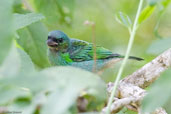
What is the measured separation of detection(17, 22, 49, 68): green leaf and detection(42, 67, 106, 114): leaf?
2.40m

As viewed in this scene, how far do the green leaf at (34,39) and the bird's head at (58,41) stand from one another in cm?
61

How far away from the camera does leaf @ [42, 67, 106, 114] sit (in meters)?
1.24

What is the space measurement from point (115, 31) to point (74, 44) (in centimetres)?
261

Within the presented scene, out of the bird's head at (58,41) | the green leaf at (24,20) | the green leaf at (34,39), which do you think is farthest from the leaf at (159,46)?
the bird's head at (58,41)

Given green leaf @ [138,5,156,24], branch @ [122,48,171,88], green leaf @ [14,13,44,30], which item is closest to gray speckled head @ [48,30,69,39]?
branch @ [122,48,171,88]

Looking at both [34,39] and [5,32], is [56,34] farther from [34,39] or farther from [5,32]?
[5,32]

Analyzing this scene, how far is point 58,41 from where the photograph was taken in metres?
4.77

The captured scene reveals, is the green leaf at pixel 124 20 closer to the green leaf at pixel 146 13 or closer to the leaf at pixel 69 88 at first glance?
the green leaf at pixel 146 13

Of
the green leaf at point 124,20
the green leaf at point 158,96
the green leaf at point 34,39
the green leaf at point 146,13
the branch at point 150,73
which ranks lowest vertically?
the green leaf at point 158,96

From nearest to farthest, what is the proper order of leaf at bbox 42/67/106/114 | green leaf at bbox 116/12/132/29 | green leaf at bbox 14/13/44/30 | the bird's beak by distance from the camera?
leaf at bbox 42/67/106/114 → green leaf at bbox 116/12/132/29 → green leaf at bbox 14/13/44/30 → the bird's beak

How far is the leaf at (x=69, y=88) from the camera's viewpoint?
1243mm

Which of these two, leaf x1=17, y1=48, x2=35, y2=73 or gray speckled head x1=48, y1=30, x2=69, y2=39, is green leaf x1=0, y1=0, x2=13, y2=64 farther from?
gray speckled head x1=48, y1=30, x2=69, y2=39

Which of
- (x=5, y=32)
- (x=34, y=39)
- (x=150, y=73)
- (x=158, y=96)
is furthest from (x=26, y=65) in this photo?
(x=34, y=39)

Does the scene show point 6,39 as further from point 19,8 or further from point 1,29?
point 19,8
